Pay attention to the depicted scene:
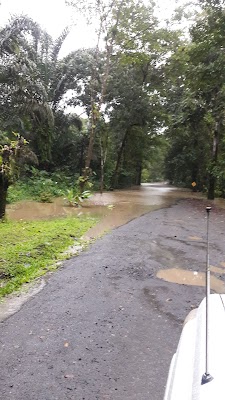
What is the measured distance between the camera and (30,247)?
709 cm

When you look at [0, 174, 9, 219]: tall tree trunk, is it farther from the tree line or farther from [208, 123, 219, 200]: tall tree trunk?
[208, 123, 219, 200]: tall tree trunk

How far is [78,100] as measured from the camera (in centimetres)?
2617

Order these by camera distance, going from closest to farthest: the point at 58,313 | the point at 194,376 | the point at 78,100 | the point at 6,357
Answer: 1. the point at 194,376
2. the point at 6,357
3. the point at 58,313
4. the point at 78,100

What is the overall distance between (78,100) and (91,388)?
24.8 m

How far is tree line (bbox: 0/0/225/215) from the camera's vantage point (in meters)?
15.5

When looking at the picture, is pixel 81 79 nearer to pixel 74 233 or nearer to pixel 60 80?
pixel 60 80

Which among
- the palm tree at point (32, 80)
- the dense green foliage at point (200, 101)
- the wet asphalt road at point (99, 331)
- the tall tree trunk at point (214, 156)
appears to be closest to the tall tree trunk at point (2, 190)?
the wet asphalt road at point (99, 331)

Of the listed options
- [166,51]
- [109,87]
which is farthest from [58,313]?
[166,51]

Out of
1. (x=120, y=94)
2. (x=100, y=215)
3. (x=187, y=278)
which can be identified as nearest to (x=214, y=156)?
(x=120, y=94)

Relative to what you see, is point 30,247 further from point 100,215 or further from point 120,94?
point 120,94

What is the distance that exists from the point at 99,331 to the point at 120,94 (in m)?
21.4

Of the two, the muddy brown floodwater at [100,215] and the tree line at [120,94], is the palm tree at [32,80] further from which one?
the muddy brown floodwater at [100,215]

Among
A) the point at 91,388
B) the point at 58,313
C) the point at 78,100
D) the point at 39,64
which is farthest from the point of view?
the point at 78,100

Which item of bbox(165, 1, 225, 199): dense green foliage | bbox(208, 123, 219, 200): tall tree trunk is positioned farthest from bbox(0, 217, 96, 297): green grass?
bbox(208, 123, 219, 200): tall tree trunk
